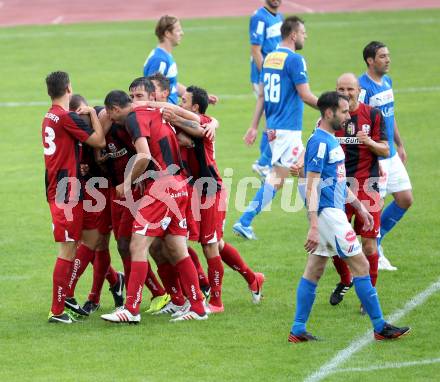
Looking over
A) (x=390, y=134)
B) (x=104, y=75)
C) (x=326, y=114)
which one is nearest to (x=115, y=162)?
(x=326, y=114)

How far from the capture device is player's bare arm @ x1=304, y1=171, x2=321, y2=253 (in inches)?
349

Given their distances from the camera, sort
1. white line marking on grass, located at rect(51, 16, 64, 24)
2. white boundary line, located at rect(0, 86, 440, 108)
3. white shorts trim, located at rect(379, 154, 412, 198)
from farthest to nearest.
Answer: white line marking on grass, located at rect(51, 16, 64, 24) → white boundary line, located at rect(0, 86, 440, 108) → white shorts trim, located at rect(379, 154, 412, 198)

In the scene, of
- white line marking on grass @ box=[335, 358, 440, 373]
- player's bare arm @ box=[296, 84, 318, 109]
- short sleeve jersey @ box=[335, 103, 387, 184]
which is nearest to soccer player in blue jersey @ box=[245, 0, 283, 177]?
player's bare arm @ box=[296, 84, 318, 109]

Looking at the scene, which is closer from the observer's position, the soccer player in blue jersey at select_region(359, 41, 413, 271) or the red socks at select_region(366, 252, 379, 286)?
the red socks at select_region(366, 252, 379, 286)

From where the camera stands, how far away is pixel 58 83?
9875 mm

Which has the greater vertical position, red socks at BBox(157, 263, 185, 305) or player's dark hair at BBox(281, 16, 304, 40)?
player's dark hair at BBox(281, 16, 304, 40)

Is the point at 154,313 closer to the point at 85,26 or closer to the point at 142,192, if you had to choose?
the point at 142,192

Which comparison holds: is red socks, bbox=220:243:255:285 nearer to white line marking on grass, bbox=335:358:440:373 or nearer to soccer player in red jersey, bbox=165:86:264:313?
soccer player in red jersey, bbox=165:86:264:313

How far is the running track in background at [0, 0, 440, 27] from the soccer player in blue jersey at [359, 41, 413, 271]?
23731mm

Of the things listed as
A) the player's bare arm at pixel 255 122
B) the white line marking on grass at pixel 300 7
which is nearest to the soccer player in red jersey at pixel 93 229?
the player's bare arm at pixel 255 122

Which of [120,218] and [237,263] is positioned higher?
[120,218]

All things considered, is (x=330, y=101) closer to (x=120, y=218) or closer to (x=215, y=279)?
(x=215, y=279)

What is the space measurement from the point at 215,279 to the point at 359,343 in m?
1.77

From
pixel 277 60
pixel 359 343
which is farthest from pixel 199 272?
pixel 277 60
